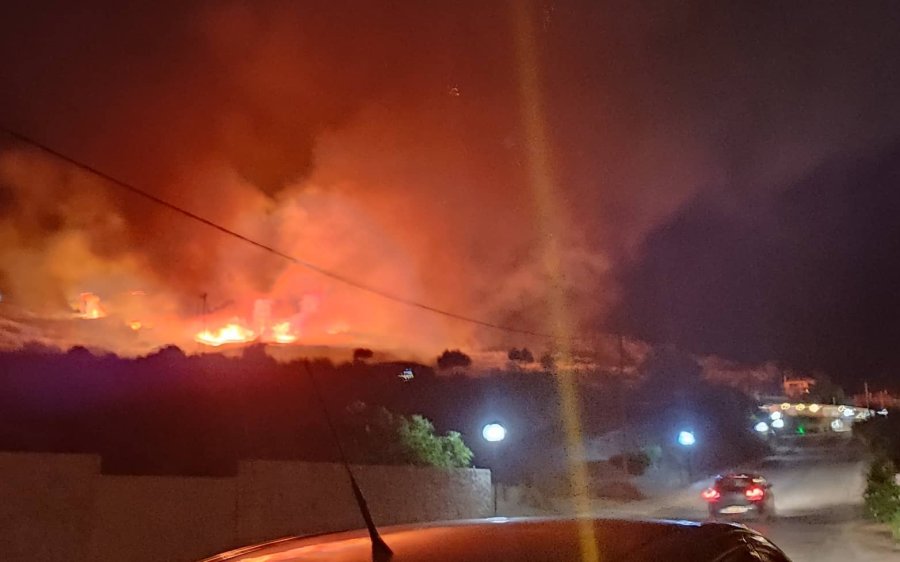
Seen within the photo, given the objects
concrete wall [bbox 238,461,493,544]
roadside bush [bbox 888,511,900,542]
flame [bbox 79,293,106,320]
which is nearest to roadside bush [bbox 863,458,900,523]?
roadside bush [bbox 888,511,900,542]

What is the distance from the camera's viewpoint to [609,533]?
2865mm

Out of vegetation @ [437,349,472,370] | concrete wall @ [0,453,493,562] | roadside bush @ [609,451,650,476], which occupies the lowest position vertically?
concrete wall @ [0,453,493,562]

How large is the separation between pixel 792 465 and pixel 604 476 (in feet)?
48.3

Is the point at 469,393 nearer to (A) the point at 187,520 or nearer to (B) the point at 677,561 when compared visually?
(A) the point at 187,520

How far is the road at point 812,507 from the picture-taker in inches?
637

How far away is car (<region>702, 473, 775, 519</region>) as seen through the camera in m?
22.6

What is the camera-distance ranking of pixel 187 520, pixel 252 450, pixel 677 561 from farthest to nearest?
pixel 252 450 < pixel 187 520 < pixel 677 561

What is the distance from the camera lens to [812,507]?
25766 mm

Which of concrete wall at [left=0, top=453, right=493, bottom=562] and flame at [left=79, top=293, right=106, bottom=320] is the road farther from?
flame at [left=79, top=293, right=106, bottom=320]

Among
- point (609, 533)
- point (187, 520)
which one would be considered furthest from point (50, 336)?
point (609, 533)

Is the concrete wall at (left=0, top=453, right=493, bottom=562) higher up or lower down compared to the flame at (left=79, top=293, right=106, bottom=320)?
lower down

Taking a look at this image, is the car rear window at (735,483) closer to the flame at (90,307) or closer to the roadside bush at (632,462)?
the roadside bush at (632,462)

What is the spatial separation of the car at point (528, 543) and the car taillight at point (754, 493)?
20455 mm

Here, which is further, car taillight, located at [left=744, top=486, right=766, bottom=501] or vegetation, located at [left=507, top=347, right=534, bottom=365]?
vegetation, located at [left=507, top=347, right=534, bottom=365]
